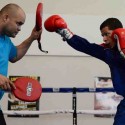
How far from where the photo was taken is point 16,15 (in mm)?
1686

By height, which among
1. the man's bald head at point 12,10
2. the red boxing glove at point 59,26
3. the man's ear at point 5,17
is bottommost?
the red boxing glove at point 59,26

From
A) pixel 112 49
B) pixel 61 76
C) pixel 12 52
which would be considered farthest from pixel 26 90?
pixel 61 76

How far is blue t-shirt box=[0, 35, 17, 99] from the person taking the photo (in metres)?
1.61

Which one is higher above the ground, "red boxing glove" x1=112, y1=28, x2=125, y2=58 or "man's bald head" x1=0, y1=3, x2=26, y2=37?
"man's bald head" x1=0, y1=3, x2=26, y2=37

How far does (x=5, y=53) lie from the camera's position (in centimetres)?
167

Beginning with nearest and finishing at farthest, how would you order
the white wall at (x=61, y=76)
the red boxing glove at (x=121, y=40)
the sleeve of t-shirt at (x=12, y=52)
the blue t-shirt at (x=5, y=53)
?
the red boxing glove at (x=121, y=40), the blue t-shirt at (x=5, y=53), the sleeve of t-shirt at (x=12, y=52), the white wall at (x=61, y=76)

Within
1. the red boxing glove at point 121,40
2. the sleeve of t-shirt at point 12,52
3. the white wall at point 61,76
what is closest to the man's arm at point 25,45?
the sleeve of t-shirt at point 12,52

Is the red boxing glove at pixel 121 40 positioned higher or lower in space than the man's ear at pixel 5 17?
lower

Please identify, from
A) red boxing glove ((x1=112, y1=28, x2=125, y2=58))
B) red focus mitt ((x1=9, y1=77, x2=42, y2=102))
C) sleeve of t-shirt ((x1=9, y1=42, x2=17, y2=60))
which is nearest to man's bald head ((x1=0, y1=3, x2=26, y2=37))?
sleeve of t-shirt ((x1=9, y1=42, x2=17, y2=60))

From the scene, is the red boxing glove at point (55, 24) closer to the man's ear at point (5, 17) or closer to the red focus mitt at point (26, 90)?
the man's ear at point (5, 17)

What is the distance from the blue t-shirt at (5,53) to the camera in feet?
5.27

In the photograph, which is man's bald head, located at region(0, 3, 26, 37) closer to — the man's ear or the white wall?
the man's ear

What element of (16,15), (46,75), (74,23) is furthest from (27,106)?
(16,15)

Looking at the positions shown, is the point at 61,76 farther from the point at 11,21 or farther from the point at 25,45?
the point at 11,21
